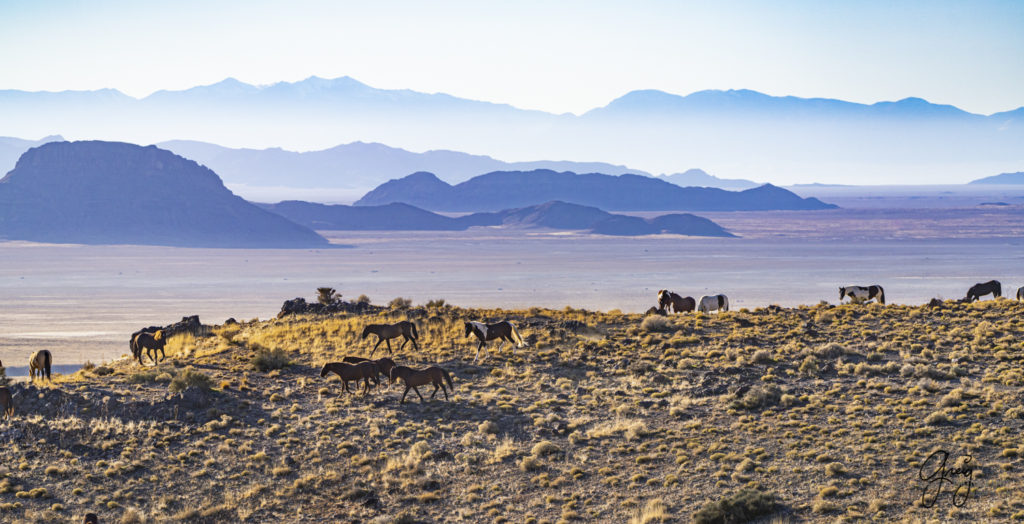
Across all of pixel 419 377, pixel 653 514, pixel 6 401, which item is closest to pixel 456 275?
pixel 419 377

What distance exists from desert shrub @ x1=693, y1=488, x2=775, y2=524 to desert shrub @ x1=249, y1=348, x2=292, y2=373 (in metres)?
14.9

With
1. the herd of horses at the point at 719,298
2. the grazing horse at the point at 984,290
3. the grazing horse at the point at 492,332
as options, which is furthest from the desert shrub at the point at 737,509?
the grazing horse at the point at 984,290

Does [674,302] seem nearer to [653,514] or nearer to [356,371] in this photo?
[356,371]

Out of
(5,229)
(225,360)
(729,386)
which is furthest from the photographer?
(5,229)

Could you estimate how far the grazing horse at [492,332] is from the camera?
26609mm

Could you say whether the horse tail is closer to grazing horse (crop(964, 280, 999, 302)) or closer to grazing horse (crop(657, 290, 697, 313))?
grazing horse (crop(657, 290, 697, 313))

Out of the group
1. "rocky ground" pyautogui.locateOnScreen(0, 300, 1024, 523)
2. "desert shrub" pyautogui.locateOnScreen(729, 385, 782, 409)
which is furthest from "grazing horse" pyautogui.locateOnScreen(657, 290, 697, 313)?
"desert shrub" pyautogui.locateOnScreen(729, 385, 782, 409)

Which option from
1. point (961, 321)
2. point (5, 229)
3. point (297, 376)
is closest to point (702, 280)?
point (961, 321)

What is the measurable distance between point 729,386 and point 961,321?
11.3 metres

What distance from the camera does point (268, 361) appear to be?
26.4 meters

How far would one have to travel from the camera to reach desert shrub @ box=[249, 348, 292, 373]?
26.3 meters

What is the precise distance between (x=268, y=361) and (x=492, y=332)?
6506 millimetres

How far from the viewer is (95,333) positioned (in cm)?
7338

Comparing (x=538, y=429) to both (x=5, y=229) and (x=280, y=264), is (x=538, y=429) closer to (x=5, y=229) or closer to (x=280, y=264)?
(x=280, y=264)
